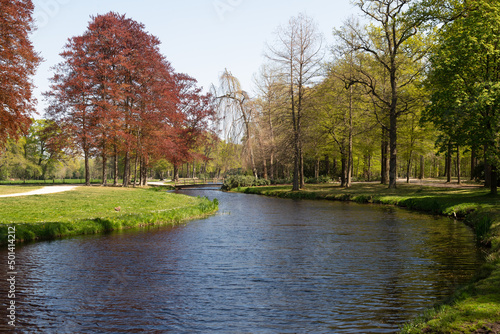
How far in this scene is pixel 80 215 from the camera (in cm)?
1734

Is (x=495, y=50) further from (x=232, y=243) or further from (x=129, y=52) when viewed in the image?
(x=129, y=52)

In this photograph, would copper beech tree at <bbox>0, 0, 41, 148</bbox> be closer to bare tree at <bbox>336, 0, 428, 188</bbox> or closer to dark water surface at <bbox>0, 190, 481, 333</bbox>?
dark water surface at <bbox>0, 190, 481, 333</bbox>

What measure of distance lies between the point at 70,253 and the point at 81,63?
2589 centimetres

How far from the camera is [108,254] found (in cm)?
1222

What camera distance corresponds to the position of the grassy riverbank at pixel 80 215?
48.0ft

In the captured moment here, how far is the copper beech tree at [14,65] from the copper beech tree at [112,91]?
8.30 meters

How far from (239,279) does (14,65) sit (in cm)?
2116

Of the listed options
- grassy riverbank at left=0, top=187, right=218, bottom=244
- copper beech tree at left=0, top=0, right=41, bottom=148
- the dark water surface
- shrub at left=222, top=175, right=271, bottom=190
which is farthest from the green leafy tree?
shrub at left=222, top=175, right=271, bottom=190

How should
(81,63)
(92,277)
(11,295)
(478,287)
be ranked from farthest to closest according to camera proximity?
(81,63), (92,277), (11,295), (478,287)

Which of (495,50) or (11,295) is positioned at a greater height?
(495,50)

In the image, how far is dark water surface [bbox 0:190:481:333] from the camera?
693 centimetres

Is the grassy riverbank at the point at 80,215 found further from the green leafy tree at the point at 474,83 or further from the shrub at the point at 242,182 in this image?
the shrub at the point at 242,182

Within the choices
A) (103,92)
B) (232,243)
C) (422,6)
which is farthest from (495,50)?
(103,92)

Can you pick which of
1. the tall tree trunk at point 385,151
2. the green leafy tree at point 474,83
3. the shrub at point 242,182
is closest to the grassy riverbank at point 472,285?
the green leafy tree at point 474,83
